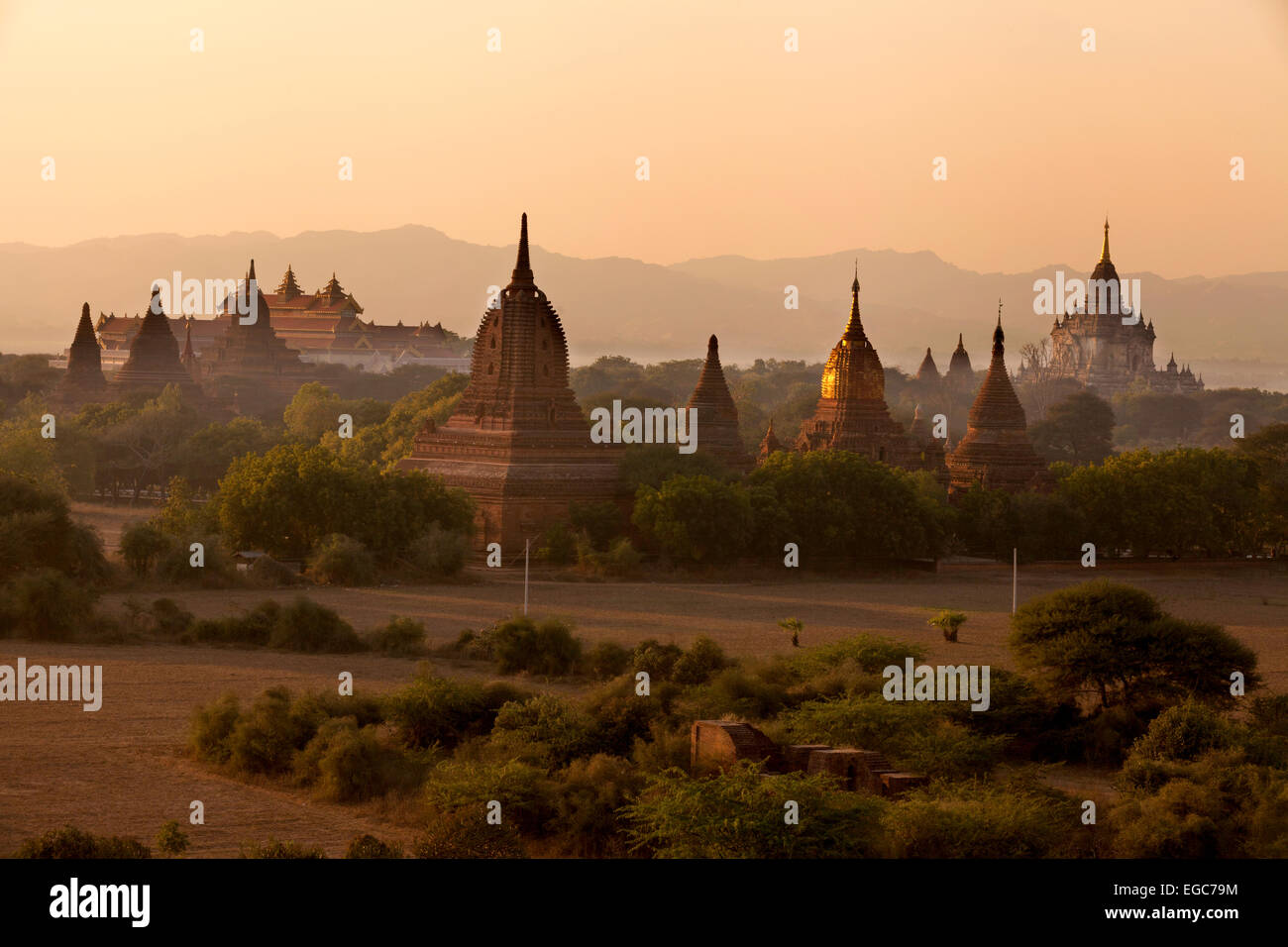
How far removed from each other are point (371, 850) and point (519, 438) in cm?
3577

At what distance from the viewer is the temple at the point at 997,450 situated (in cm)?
6606

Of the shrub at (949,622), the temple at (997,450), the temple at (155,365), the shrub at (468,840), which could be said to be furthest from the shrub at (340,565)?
the temple at (155,365)

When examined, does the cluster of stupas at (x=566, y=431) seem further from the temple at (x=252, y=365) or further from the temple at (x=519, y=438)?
the temple at (x=252, y=365)

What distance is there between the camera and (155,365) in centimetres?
10400

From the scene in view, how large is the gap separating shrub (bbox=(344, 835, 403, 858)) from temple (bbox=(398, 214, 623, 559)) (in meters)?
32.7

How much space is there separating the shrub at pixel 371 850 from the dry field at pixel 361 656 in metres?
1.43

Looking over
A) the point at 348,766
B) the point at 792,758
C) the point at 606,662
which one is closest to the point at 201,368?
the point at 606,662

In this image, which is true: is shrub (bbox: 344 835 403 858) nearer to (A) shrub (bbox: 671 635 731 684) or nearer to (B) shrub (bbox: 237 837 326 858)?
(B) shrub (bbox: 237 837 326 858)

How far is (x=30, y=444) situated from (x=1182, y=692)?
148 ft

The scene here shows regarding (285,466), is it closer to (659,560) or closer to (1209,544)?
(659,560)

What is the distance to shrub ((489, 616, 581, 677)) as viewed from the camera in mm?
33156

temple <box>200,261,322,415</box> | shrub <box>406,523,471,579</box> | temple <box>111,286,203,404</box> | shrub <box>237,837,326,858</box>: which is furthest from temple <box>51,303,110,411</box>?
shrub <box>237,837,326,858</box>

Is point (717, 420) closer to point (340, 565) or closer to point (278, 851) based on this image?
point (340, 565)

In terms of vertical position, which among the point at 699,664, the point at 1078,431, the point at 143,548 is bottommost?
the point at 699,664
